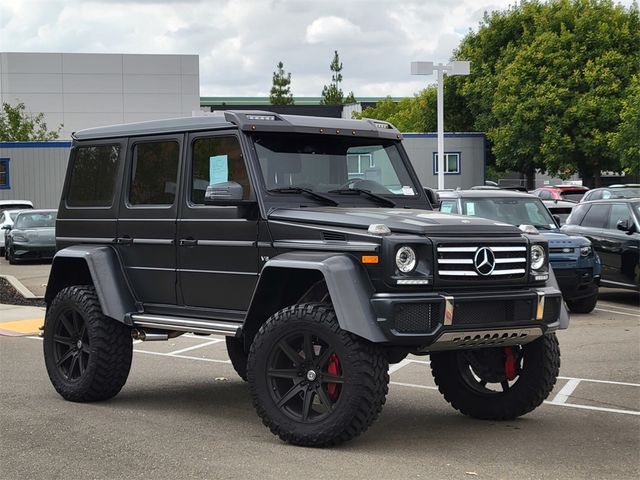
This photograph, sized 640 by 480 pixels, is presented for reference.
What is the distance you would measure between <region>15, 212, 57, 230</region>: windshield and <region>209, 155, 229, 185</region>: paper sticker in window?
23.7 m

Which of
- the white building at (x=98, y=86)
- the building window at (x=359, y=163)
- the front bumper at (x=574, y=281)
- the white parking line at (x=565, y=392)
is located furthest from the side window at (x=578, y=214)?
the white building at (x=98, y=86)

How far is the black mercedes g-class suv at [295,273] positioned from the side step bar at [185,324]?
2 cm

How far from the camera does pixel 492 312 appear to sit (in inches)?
290

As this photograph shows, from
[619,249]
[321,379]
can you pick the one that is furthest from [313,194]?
[619,249]

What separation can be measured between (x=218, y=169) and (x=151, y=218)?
2.75 ft

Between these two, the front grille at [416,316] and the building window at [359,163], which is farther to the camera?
the building window at [359,163]

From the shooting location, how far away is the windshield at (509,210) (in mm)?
17078

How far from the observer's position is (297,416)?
7.36 m

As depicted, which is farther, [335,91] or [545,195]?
[335,91]

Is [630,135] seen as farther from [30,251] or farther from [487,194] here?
[487,194]

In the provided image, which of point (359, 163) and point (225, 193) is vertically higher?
point (359, 163)

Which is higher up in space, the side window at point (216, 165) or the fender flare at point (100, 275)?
the side window at point (216, 165)

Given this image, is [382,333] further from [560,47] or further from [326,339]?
[560,47]

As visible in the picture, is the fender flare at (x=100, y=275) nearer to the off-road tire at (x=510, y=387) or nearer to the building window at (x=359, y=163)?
the building window at (x=359, y=163)
